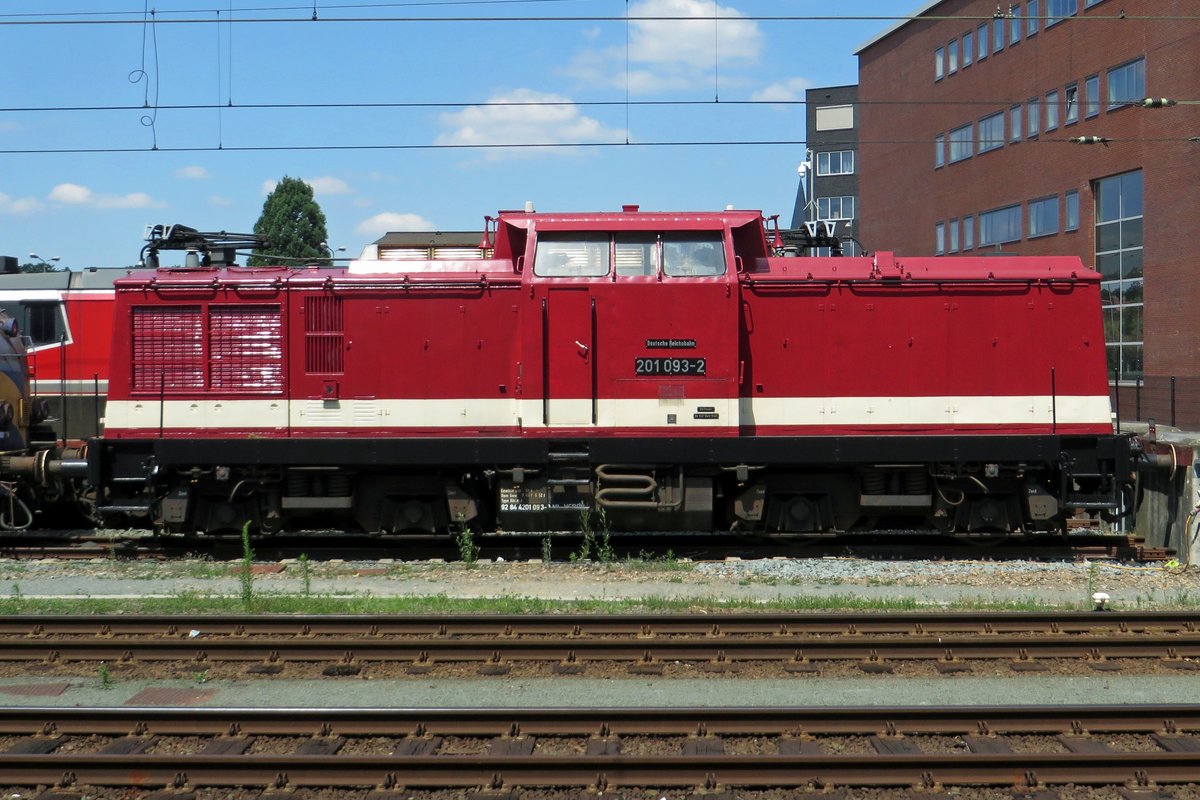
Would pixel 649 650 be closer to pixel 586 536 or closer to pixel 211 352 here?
pixel 586 536

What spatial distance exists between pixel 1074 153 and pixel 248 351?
30.1 meters

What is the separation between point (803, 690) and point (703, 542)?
5.61 meters

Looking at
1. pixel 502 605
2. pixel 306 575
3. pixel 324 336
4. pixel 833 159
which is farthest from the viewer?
pixel 833 159

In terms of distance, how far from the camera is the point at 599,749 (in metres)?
6.30

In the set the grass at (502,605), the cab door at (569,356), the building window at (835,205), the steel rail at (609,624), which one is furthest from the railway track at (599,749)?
the building window at (835,205)

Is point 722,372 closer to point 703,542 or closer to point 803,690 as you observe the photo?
point 703,542

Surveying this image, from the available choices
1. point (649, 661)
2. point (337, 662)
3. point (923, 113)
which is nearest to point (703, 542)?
point (649, 661)

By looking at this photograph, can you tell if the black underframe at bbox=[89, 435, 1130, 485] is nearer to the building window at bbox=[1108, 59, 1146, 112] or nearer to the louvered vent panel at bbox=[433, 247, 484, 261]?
the louvered vent panel at bbox=[433, 247, 484, 261]

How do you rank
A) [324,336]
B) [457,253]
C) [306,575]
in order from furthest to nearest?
[457,253]
[324,336]
[306,575]

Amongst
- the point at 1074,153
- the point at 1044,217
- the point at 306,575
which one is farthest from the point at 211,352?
the point at 1044,217

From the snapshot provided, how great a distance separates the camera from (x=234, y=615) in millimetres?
9273

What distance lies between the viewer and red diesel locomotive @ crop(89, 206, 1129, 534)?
460 inches

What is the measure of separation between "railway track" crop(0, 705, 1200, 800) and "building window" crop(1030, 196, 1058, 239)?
3154 centimetres

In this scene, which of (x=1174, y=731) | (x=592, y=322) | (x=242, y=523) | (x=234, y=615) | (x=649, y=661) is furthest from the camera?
(x=242, y=523)
